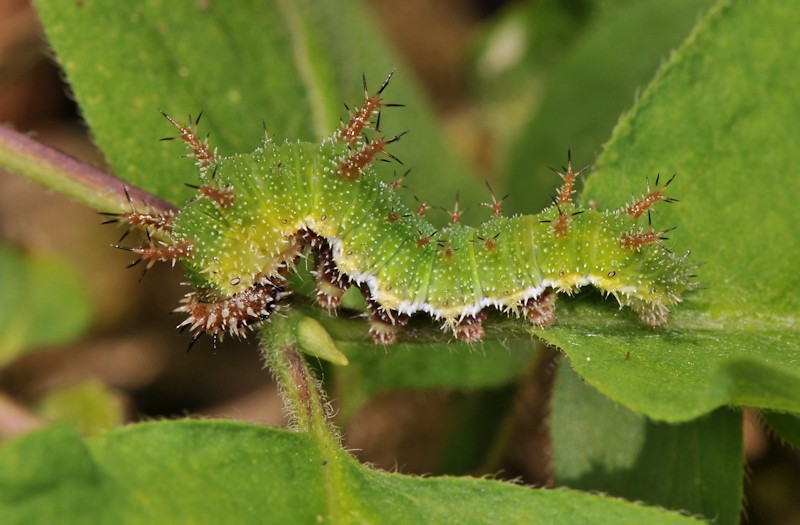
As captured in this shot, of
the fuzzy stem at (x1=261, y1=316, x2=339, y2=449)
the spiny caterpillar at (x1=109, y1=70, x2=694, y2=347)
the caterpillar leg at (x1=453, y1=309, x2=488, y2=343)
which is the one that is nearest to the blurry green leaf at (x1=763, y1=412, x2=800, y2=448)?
the spiny caterpillar at (x1=109, y1=70, x2=694, y2=347)

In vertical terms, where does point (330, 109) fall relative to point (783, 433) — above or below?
above

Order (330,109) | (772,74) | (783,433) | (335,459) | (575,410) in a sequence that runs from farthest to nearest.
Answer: (330,109)
(575,410)
(772,74)
(783,433)
(335,459)

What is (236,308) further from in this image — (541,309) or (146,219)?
(541,309)

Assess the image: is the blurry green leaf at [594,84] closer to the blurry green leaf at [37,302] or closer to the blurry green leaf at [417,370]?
the blurry green leaf at [417,370]

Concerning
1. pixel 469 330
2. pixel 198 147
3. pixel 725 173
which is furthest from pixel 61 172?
pixel 725 173

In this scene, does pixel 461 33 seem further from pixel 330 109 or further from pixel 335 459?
pixel 335 459

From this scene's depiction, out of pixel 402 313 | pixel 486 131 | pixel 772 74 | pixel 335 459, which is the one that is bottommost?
pixel 335 459

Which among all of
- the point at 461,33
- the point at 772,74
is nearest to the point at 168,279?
the point at 461,33
